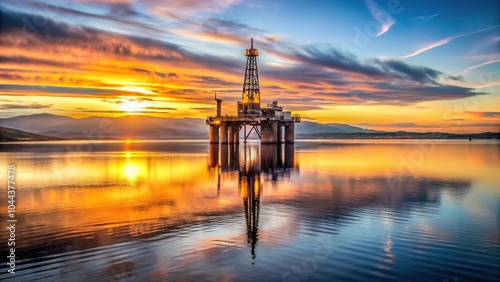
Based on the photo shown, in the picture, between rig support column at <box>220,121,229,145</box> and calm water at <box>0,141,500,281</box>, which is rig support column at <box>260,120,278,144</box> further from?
calm water at <box>0,141,500,281</box>

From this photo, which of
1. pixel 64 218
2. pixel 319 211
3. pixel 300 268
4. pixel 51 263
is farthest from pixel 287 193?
pixel 51 263

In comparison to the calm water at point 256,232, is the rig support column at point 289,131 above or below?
above

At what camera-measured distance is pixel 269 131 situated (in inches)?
3583

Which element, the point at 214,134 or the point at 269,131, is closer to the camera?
the point at 269,131

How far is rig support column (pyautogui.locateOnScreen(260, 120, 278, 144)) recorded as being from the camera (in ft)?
292

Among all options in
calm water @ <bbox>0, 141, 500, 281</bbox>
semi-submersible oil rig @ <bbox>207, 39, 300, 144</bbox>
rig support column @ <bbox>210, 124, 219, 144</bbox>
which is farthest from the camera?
rig support column @ <bbox>210, 124, 219, 144</bbox>

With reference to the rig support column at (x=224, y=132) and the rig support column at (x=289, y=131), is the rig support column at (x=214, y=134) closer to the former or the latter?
the rig support column at (x=224, y=132)

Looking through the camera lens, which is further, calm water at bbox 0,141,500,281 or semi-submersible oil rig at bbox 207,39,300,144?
semi-submersible oil rig at bbox 207,39,300,144

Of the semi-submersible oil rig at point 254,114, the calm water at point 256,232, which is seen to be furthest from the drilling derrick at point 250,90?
Result: the calm water at point 256,232

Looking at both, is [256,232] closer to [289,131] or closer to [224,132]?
[224,132]

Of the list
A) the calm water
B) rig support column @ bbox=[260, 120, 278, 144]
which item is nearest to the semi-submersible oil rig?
rig support column @ bbox=[260, 120, 278, 144]

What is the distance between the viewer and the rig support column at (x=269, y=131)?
88875 millimetres

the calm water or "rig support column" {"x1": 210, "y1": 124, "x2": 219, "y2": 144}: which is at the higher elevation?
"rig support column" {"x1": 210, "y1": 124, "x2": 219, "y2": 144}

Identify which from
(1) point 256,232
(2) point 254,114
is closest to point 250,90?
(2) point 254,114
